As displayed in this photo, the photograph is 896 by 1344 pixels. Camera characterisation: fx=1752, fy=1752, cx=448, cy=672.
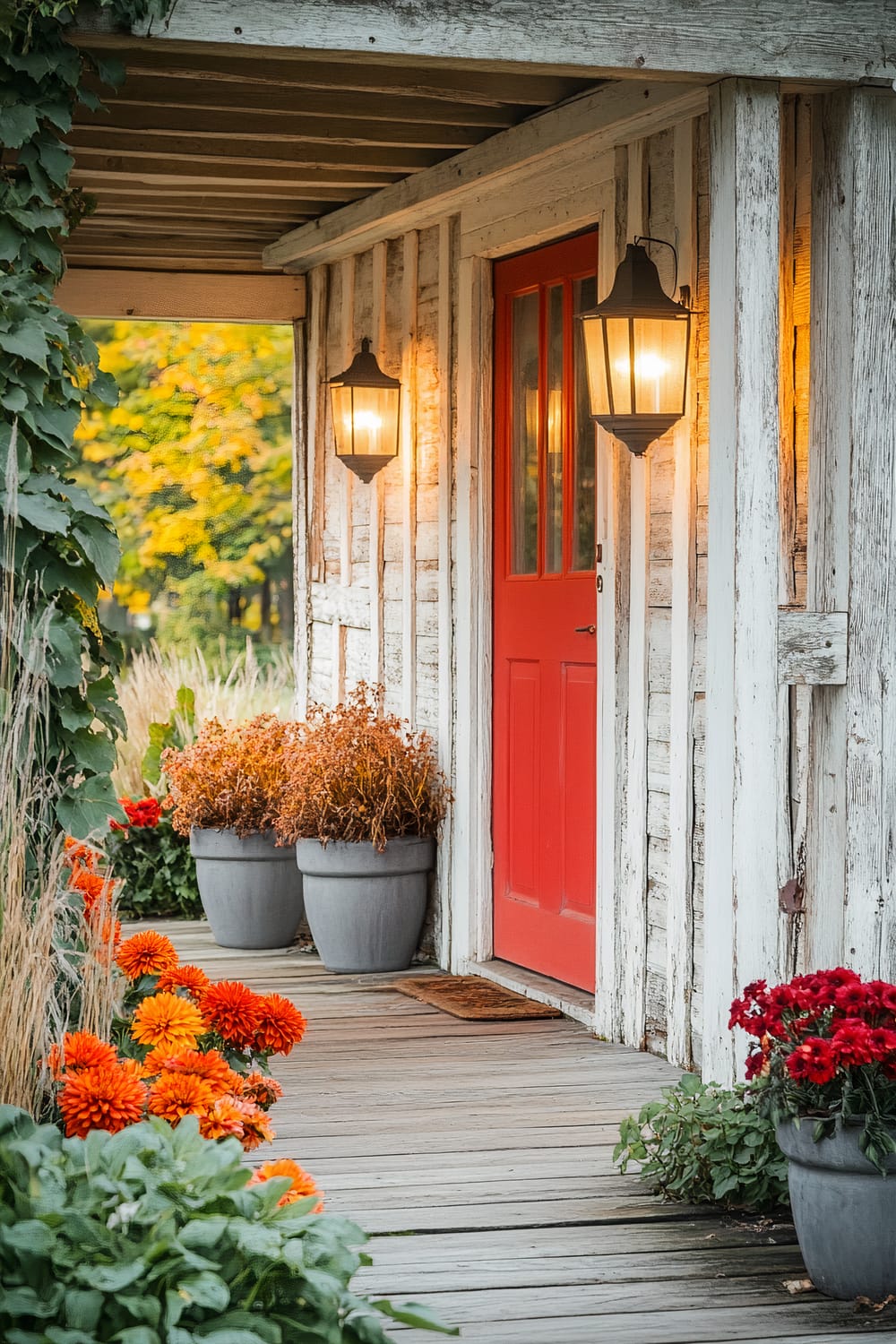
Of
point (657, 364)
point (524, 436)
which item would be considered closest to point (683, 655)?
point (657, 364)

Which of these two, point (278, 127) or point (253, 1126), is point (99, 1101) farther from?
point (278, 127)

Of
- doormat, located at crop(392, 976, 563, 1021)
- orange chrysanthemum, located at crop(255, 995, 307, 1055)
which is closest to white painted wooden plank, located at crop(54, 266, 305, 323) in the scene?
doormat, located at crop(392, 976, 563, 1021)

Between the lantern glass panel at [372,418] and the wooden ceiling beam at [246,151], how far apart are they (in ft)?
2.80

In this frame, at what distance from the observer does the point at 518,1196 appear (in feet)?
12.0

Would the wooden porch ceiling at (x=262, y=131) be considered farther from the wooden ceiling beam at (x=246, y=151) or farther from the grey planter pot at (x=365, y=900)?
the grey planter pot at (x=365, y=900)

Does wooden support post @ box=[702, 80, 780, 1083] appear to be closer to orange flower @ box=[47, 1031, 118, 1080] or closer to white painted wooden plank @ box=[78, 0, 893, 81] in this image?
white painted wooden plank @ box=[78, 0, 893, 81]

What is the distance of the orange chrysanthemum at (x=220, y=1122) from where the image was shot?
2.72m

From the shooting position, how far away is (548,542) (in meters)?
5.60

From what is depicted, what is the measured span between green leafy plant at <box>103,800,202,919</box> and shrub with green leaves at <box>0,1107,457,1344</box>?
5.00 meters

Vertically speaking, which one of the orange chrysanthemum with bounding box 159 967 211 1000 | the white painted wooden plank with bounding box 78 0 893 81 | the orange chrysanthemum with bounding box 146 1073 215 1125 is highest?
the white painted wooden plank with bounding box 78 0 893 81

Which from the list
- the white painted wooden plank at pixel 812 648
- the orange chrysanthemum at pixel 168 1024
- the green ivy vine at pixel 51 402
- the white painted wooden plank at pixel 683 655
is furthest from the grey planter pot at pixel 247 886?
the orange chrysanthemum at pixel 168 1024

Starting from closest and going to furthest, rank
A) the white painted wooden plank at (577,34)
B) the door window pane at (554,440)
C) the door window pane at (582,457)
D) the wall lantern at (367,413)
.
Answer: the white painted wooden plank at (577,34) < the door window pane at (582,457) < the door window pane at (554,440) < the wall lantern at (367,413)

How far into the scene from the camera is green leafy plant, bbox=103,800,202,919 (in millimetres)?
7465

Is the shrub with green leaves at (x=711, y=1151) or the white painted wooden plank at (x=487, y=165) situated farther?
the white painted wooden plank at (x=487, y=165)
